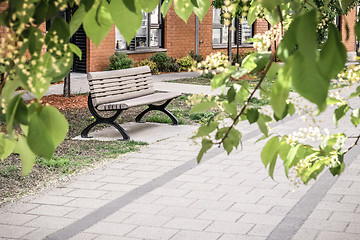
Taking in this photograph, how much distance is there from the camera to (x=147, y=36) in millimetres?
23406

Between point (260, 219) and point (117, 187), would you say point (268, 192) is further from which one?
point (117, 187)

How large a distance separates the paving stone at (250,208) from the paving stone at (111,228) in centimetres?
117

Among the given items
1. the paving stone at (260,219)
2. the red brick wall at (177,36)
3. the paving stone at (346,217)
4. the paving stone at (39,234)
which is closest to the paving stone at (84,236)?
the paving stone at (39,234)

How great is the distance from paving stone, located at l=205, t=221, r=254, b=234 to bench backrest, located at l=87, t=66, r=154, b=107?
15.9 feet

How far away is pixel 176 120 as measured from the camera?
1152 cm

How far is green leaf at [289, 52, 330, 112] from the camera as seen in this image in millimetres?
1152

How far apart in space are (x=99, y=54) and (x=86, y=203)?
1497 cm

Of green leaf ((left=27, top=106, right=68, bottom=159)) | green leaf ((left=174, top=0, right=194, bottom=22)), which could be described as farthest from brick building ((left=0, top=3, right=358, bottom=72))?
green leaf ((left=27, top=106, right=68, bottom=159))

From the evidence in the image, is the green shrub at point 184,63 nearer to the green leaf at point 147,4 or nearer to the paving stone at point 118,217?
the paving stone at point 118,217

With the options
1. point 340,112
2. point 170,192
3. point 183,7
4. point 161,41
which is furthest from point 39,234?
point 161,41

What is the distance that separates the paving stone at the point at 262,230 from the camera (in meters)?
5.60

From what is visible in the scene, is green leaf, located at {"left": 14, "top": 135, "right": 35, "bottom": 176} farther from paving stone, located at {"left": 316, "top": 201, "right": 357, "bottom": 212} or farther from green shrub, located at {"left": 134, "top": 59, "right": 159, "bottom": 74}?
green shrub, located at {"left": 134, "top": 59, "right": 159, "bottom": 74}

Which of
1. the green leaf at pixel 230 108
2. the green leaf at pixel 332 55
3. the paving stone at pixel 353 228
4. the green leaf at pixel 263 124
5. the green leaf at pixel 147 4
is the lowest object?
the paving stone at pixel 353 228

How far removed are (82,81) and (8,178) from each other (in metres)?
11.9
